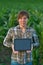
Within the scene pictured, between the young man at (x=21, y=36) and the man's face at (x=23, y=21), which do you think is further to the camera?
the young man at (x=21, y=36)

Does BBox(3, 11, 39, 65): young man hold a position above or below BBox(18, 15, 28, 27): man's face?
below

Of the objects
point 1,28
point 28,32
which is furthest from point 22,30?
point 1,28

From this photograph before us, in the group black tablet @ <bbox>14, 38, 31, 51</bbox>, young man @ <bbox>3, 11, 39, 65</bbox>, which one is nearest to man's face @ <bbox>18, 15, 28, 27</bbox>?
young man @ <bbox>3, 11, 39, 65</bbox>

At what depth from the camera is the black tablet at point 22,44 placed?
5.61 metres

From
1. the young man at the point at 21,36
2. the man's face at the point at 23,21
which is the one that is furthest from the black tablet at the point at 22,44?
the man's face at the point at 23,21

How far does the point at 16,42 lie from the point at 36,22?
3192mm

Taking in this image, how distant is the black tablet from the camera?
221 inches

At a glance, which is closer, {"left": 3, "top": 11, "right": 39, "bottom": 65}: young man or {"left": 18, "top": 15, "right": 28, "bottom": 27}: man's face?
{"left": 18, "top": 15, "right": 28, "bottom": 27}: man's face

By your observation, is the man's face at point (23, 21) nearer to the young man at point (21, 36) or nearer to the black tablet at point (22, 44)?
the young man at point (21, 36)

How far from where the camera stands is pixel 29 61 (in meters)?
5.81

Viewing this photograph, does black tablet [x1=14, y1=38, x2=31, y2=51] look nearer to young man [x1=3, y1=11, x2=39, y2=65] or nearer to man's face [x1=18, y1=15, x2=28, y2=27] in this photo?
young man [x1=3, y1=11, x2=39, y2=65]

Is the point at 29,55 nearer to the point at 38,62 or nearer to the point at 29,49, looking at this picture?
the point at 29,49

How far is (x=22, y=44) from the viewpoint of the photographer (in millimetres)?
5621

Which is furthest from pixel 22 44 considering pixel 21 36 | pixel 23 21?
pixel 23 21
